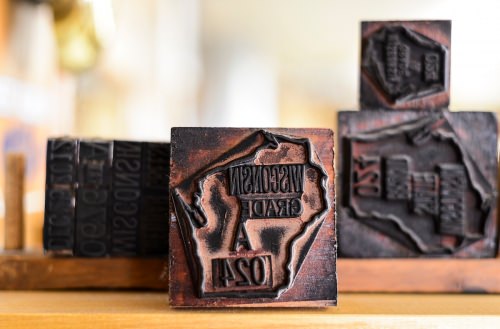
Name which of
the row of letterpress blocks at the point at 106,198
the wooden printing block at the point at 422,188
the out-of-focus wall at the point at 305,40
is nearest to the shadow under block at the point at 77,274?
the row of letterpress blocks at the point at 106,198

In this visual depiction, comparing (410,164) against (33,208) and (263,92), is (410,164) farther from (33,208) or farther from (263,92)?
(33,208)

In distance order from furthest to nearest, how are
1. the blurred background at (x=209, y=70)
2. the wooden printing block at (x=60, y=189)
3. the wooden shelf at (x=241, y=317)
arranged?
the blurred background at (x=209, y=70) → the wooden printing block at (x=60, y=189) → the wooden shelf at (x=241, y=317)

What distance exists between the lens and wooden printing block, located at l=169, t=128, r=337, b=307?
60cm

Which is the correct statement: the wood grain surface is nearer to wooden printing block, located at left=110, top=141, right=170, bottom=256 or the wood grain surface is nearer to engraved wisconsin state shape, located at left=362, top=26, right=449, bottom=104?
wooden printing block, located at left=110, top=141, right=170, bottom=256

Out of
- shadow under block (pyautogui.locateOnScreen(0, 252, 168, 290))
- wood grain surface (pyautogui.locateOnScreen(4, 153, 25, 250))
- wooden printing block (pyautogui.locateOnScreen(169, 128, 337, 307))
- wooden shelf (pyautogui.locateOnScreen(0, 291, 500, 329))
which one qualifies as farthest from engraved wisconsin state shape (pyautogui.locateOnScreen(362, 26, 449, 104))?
wood grain surface (pyautogui.locateOnScreen(4, 153, 25, 250))

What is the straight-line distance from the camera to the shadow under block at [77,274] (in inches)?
27.9

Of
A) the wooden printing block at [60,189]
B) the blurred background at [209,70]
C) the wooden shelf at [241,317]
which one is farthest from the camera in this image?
the blurred background at [209,70]

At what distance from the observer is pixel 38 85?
1.12 meters

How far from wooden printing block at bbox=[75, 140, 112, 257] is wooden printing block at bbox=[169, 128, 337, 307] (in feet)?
0.47

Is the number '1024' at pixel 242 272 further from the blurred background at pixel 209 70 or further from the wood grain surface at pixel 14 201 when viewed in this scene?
the blurred background at pixel 209 70

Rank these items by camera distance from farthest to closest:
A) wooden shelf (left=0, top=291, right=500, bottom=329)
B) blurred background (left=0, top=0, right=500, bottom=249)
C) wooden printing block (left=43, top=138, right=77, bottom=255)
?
blurred background (left=0, top=0, right=500, bottom=249) < wooden printing block (left=43, top=138, right=77, bottom=255) < wooden shelf (left=0, top=291, right=500, bottom=329)

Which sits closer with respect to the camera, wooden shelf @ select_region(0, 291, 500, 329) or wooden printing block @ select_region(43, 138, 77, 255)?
wooden shelf @ select_region(0, 291, 500, 329)

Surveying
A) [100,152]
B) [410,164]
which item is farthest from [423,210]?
[100,152]

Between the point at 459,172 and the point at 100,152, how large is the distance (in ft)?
1.67
